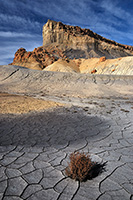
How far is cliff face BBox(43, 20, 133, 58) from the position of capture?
6556cm

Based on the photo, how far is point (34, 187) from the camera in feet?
7.71

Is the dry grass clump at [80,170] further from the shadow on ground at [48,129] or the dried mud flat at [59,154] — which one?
the shadow on ground at [48,129]

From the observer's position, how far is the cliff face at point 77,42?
65.6 meters

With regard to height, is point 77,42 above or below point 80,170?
above

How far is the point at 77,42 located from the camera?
227ft

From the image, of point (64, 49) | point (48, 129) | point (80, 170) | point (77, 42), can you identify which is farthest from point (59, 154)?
point (77, 42)

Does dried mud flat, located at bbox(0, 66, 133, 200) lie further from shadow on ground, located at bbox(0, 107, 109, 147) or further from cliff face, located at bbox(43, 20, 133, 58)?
cliff face, located at bbox(43, 20, 133, 58)

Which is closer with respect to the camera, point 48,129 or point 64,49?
point 48,129

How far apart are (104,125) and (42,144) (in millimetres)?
2788

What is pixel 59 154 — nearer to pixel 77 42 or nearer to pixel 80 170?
pixel 80 170

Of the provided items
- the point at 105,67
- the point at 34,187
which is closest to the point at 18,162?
the point at 34,187

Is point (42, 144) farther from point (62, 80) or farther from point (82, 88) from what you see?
point (62, 80)

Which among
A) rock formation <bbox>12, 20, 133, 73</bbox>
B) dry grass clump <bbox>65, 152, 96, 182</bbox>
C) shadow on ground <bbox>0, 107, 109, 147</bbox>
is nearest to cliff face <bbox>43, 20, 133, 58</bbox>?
rock formation <bbox>12, 20, 133, 73</bbox>

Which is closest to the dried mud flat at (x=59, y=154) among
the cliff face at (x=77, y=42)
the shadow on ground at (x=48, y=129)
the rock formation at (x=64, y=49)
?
the shadow on ground at (x=48, y=129)
